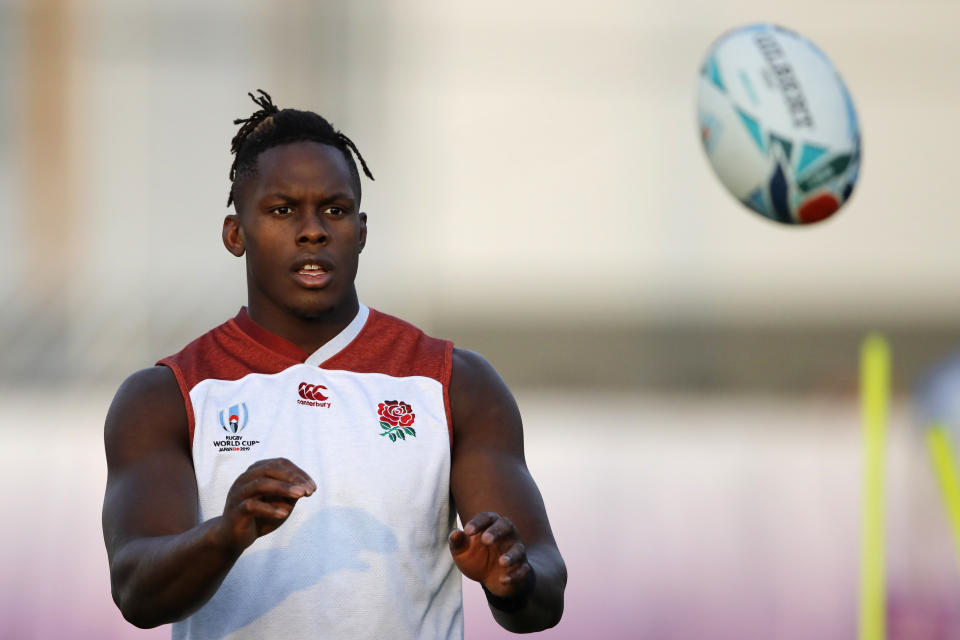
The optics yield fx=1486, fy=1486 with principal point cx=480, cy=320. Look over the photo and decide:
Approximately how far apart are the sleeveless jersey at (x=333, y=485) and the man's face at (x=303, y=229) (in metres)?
0.11

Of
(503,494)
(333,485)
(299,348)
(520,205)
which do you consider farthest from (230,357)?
(520,205)

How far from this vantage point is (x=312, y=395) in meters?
2.72

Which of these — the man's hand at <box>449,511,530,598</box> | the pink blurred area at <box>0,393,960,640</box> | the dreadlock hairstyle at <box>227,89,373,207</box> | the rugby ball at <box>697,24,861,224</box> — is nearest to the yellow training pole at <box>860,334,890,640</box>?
the pink blurred area at <box>0,393,960,640</box>

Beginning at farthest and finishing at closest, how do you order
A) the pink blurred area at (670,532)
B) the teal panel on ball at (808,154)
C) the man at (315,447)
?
the pink blurred area at (670,532), the teal panel on ball at (808,154), the man at (315,447)

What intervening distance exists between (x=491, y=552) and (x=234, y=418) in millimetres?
626

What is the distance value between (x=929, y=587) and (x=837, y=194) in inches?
111

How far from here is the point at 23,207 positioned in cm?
1193

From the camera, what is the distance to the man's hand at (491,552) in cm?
226

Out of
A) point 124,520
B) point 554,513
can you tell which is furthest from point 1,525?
point 124,520

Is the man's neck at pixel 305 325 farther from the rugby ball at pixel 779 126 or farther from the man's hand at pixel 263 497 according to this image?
the rugby ball at pixel 779 126

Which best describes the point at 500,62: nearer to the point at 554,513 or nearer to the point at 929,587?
the point at 554,513

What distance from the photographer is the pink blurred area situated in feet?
21.7

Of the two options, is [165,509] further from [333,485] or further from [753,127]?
[753,127]

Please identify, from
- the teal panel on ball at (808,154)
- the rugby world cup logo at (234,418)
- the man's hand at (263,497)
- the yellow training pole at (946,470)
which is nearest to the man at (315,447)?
the rugby world cup logo at (234,418)
